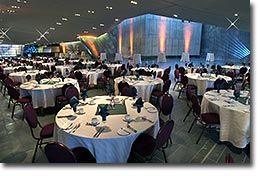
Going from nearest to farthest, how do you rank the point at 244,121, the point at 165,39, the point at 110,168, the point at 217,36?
the point at 110,168, the point at 244,121, the point at 165,39, the point at 217,36

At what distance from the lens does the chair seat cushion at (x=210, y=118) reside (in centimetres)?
394

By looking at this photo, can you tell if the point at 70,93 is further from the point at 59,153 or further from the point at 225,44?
the point at 225,44

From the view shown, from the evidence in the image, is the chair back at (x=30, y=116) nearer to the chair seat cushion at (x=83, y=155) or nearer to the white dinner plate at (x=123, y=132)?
the chair seat cushion at (x=83, y=155)

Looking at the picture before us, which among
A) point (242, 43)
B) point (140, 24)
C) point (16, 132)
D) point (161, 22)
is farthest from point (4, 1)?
point (242, 43)

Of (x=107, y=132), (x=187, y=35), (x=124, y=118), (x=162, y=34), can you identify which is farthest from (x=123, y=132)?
(x=187, y=35)

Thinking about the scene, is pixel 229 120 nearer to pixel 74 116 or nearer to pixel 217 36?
pixel 74 116

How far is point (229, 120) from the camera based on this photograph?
373 cm

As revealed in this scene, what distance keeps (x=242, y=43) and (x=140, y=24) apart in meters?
11.2

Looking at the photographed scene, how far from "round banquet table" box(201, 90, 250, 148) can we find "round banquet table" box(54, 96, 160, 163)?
Answer: 155cm

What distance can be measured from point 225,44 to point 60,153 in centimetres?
2355

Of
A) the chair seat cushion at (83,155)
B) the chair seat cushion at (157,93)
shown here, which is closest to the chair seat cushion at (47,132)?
the chair seat cushion at (83,155)

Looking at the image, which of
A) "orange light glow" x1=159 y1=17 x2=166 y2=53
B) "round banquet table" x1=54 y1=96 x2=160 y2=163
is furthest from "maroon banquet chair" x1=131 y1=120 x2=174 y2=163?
"orange light glow" x1=159 y1=17 x2=166 y2=53

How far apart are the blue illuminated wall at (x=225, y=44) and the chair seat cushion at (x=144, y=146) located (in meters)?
20.1

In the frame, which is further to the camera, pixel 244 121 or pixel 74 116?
pixel 244 121
